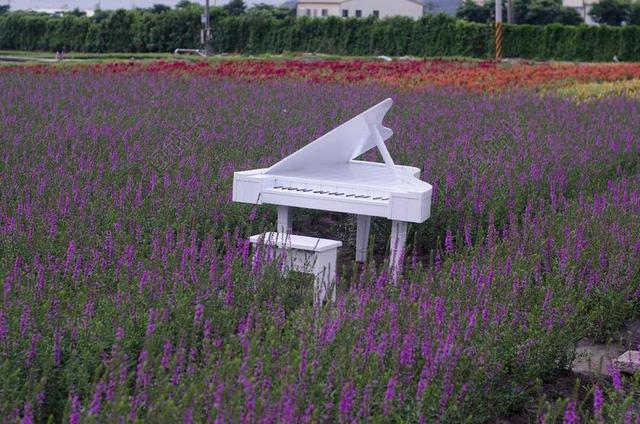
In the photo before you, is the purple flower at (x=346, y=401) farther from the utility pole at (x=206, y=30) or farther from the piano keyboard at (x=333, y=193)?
the utility pole at (x=206, y=30)

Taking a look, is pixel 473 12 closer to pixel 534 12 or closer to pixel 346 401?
pixel 534 12

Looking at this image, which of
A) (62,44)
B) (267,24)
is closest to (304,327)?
(267,24)

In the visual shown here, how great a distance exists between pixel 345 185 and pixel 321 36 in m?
40.6

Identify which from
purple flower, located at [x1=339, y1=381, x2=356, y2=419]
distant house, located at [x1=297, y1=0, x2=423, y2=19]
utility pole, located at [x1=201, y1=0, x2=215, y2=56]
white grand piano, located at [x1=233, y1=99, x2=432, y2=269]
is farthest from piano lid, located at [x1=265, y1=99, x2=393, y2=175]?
distant house, located at [x1=297, y1=0, x2=423, y2=19]

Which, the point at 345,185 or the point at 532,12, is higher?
the point at 345,185

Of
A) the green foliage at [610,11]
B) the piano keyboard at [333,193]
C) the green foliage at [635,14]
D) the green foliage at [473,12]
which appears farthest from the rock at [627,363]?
the green foliage at [610,11]

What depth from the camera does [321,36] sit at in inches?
1818

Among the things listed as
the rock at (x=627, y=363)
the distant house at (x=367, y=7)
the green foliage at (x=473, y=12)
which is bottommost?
the distant house at (x=367, y=7)

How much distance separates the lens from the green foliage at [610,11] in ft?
245

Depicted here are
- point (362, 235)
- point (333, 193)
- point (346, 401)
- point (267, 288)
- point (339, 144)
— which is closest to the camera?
point (346, 401)

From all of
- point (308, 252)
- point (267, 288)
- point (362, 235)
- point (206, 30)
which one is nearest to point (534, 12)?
point (206, 30)

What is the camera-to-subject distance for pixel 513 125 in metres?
11.8

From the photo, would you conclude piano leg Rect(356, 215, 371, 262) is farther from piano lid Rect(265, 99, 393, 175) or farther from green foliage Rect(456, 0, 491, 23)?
green foliage Rect(456, 0, 491, 23)

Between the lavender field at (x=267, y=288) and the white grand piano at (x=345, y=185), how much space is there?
0.77 ft
